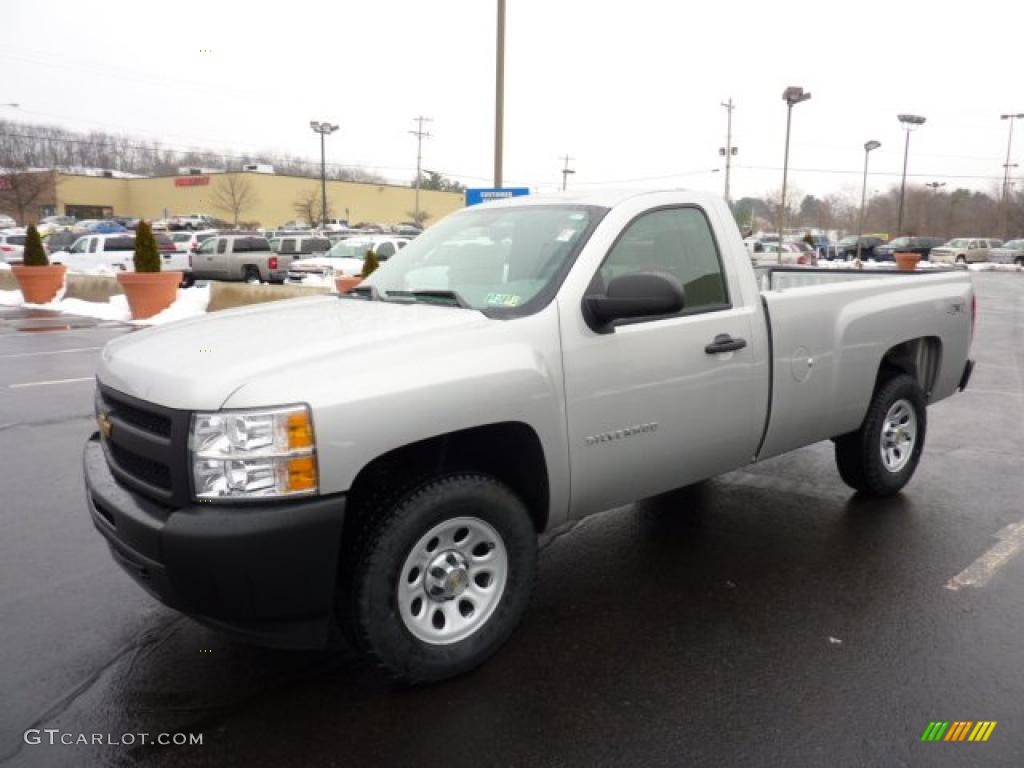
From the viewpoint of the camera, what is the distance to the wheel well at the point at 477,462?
3.13 meters

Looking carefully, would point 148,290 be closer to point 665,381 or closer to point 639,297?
point 665,381

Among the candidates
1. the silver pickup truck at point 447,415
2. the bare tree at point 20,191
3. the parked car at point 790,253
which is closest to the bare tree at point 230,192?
the bare tree at point 20,191

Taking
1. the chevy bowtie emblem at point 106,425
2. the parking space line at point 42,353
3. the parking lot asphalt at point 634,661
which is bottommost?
the parking space line at point 42,353

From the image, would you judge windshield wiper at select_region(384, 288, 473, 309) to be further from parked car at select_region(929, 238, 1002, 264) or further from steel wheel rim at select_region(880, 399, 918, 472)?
parked car at select_region(929, 238, 1002, 264)

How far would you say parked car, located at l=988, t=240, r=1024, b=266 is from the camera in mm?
48750

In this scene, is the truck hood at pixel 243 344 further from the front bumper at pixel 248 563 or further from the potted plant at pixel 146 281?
the potted plant at pixel 146 281

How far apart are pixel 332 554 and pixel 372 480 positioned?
16.0 inches

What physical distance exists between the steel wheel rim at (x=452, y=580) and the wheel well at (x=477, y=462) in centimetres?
25

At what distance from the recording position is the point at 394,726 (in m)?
2.96

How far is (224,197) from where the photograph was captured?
86812mm

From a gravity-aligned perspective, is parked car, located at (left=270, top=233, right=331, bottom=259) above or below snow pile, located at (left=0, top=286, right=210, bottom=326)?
above

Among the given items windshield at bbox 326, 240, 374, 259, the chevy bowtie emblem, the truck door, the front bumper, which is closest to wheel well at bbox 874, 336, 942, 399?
the truck door

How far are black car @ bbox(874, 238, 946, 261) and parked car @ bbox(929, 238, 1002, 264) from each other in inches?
70.6

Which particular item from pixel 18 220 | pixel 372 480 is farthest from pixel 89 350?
pixel 18 220
